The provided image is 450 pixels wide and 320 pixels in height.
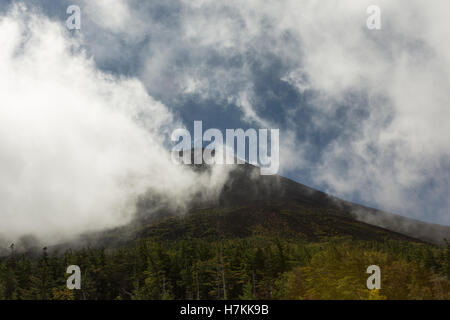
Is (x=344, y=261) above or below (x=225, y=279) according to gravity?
above

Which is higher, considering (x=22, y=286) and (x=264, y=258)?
(x=264, y=258)

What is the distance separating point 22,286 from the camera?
62.7 m

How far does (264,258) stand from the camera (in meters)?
62.8

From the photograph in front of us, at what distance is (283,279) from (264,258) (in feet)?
28.5

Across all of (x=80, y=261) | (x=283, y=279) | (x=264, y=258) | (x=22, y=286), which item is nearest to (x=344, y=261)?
(x=283, y=279)

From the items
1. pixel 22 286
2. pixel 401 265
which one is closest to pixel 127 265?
pixel 22 286
